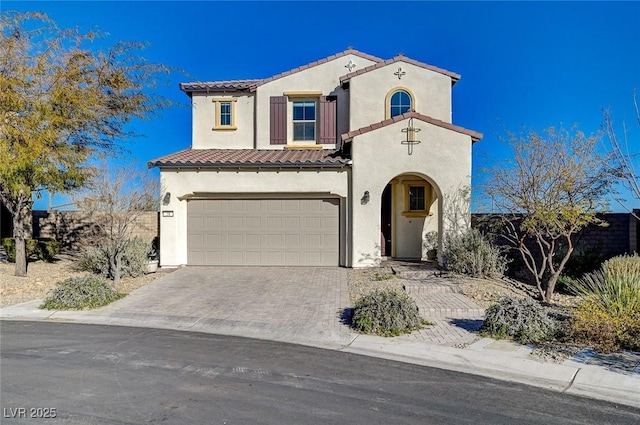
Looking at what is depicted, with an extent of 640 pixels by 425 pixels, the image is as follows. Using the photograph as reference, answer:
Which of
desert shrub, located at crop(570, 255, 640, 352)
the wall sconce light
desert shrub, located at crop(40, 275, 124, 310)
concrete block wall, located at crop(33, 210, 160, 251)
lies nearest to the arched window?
the wall sconce light

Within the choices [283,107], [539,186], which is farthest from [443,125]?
[283,107]

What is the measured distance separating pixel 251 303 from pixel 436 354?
4819mm

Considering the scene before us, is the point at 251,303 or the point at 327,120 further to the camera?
the point at 327,120

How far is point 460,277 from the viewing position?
11.7m

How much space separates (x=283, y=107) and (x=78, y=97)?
7.13 metres

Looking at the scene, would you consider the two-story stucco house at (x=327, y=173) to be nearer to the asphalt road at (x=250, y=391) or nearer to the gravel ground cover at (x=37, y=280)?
the gravel ground cover at (x=37, y=280)

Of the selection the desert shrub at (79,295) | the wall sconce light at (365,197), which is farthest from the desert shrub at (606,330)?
the desert shrub at (79,295)

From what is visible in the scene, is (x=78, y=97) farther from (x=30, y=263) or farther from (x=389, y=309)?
(x=389, y=309)

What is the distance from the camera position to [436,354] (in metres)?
6.37

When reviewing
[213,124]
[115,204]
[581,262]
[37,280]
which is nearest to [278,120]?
[213,124]

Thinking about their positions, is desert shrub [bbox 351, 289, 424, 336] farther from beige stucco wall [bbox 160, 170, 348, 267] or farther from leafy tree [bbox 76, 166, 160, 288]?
leafy tree [bbox 76, 166, 160, 288]

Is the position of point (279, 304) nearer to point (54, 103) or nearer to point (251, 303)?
point (251, 303)

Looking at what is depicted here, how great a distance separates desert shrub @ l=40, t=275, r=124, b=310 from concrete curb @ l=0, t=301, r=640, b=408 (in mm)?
233

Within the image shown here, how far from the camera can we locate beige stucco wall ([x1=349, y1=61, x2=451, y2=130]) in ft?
51.5
